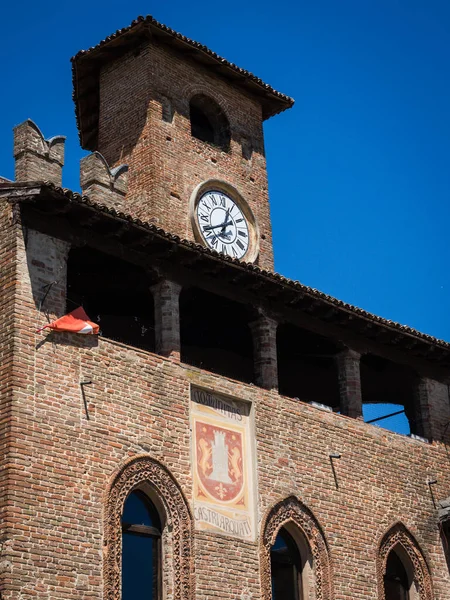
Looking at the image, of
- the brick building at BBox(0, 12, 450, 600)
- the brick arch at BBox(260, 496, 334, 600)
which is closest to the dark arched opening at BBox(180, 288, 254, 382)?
the brick building at BBox(0, 12, 450, 600)

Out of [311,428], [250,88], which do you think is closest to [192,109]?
[250,88]

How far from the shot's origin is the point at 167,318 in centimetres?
1822

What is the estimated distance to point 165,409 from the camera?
56.7ft

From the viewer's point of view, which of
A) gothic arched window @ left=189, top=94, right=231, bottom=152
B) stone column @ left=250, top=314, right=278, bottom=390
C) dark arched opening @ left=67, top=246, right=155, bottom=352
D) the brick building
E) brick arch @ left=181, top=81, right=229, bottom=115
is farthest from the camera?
gothic arched window @ left=189, top=94, right=231, bottom=152

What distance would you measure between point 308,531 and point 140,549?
3302 mm

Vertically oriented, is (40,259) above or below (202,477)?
above

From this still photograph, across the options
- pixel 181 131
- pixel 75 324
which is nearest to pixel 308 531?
pixel 75 324

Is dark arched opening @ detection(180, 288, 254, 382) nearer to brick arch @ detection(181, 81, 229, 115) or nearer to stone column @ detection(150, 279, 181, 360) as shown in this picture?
stone column @ detection(150, 279, 181, 360)

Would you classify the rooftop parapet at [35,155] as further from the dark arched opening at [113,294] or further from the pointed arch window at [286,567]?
the pointed arch window at [286,567]

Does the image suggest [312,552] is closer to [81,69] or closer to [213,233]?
[213,233]

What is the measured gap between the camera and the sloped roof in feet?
76.9

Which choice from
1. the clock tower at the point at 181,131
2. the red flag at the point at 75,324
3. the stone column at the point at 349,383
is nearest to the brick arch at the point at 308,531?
the stone column at the point at 349,383

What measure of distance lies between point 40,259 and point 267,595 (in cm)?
598

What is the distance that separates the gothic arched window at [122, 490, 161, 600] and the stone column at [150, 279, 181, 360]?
7.85ft
